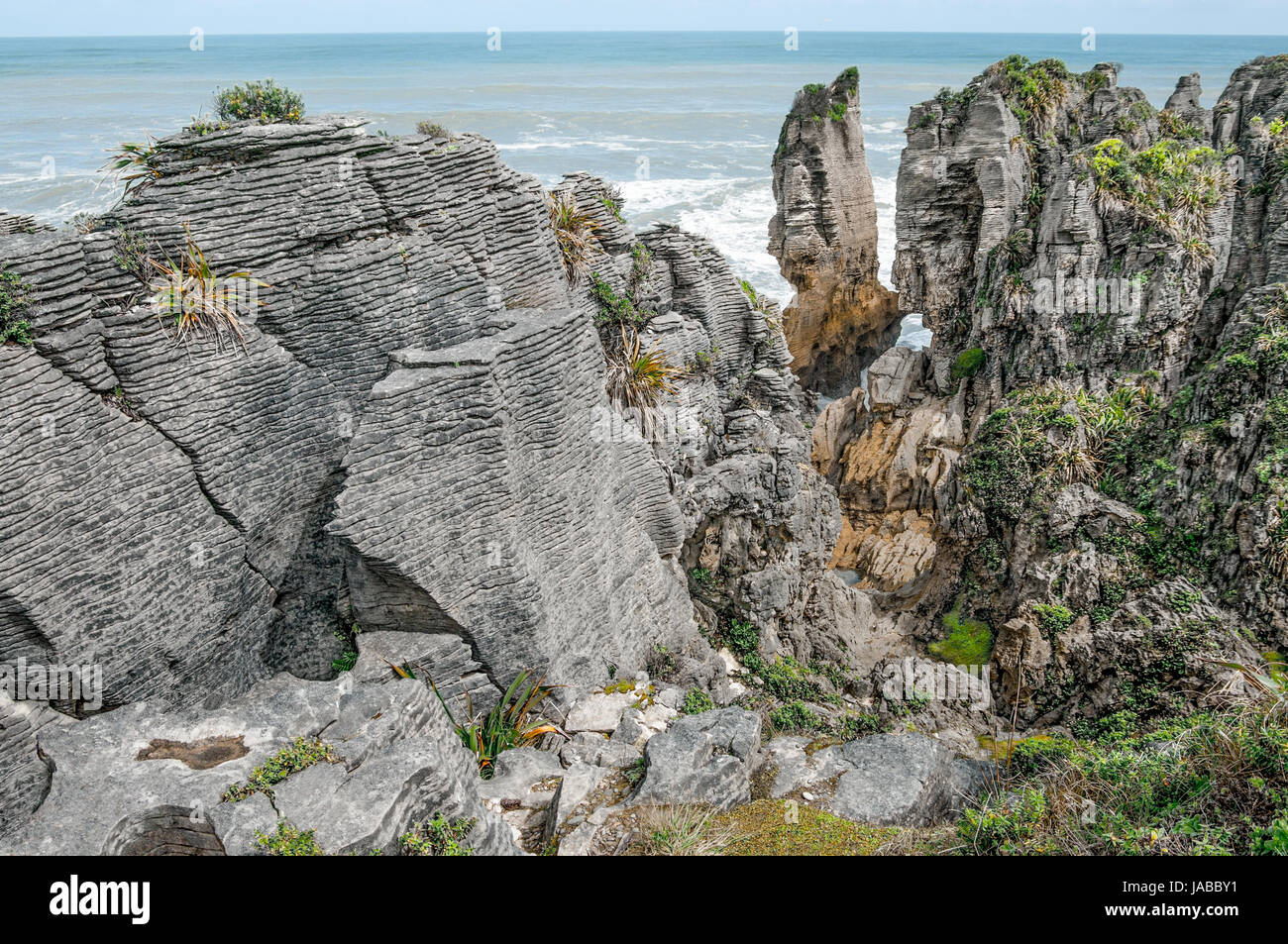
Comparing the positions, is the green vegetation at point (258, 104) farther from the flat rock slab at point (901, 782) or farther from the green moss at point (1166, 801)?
the green moss at point (1166, 801)

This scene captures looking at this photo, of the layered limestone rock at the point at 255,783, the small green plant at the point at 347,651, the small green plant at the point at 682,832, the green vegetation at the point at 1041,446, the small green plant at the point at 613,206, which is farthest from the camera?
the green vegetation at the point at 1041,446

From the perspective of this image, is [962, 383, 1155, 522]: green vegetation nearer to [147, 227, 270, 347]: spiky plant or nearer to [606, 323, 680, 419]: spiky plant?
[606, 323, 680, 419]: spiky plant

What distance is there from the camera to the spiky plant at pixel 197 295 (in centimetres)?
918

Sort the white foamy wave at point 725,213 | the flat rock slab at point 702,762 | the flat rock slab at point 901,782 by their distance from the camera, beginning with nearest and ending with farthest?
the flat rock slab at point 702,762, the flat rock slab at point 901,782, the white foamy wave at point 725,213

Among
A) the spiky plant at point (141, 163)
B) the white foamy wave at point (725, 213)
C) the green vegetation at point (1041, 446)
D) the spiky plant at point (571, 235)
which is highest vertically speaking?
the white foamy wave at point (725, 213)

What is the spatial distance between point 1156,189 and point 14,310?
21.4 m

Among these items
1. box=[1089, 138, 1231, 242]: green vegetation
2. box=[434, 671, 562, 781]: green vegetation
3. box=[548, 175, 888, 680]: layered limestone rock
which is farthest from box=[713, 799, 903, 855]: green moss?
box=[1089, 138, 1231, 242]: green vegetation

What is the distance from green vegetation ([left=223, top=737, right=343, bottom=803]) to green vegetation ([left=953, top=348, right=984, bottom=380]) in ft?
68.0

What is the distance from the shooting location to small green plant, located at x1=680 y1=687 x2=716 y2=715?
447 inches

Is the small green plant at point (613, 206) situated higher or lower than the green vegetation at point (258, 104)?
lower

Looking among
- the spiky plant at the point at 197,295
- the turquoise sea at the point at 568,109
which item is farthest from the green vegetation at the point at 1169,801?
the turquoise sea at the point at 568,109

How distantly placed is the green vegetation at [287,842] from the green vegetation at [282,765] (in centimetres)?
50

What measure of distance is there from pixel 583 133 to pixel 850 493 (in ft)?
214

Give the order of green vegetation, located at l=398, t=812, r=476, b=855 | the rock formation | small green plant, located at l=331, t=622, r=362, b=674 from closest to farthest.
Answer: green vegetation, located at l=398, t=812, r=476, b=855 < the rock formation < small green plant, located at l=331, t=622, r=362, b=674
